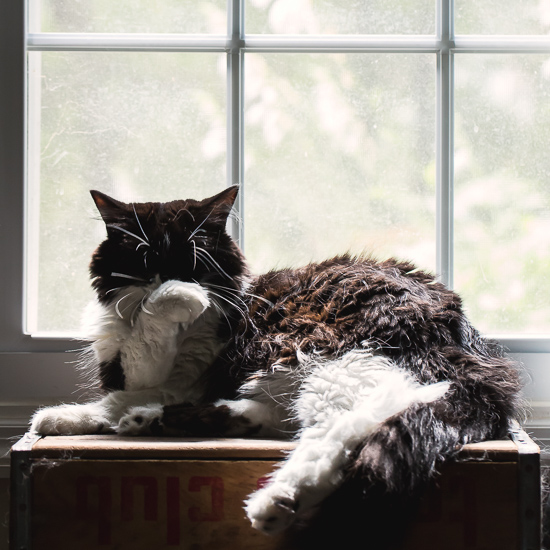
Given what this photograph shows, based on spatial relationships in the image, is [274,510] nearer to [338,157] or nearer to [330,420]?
[330,420]

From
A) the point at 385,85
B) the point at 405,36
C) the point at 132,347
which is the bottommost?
the point at 132,347

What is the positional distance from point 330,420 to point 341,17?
3.76ft

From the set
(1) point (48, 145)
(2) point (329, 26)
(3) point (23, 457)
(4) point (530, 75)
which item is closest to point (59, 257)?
(1) point (48, 145)

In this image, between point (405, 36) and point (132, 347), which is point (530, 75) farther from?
point (132, 347)

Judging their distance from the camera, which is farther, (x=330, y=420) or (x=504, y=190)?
(x=504, y=190)

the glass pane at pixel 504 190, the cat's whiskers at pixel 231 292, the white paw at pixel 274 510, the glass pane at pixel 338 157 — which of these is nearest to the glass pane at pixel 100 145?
the glass pane at pixel 338 157

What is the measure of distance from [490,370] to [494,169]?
72 cm

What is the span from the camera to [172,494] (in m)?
1.01

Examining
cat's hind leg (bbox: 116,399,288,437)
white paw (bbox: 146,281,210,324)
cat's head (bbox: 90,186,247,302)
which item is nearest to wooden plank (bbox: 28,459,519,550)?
cat's hind leg (bbox: 116,399,288,437)

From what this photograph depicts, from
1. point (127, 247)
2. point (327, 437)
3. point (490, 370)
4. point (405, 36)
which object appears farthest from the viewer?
point (405, 36)

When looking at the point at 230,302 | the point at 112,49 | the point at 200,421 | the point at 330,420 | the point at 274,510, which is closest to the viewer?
the point at 274,510

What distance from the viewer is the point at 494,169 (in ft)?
5.36

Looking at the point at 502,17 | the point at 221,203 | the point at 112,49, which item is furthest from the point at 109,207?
the point at 502,17

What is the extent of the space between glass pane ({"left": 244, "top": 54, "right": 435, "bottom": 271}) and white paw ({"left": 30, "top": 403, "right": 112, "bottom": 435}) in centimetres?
66
